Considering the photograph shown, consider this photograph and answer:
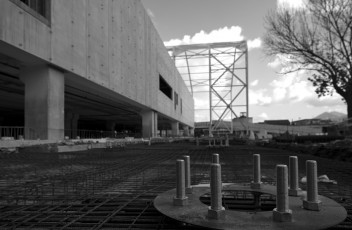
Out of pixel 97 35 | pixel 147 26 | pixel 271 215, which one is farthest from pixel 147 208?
pixel 147 26

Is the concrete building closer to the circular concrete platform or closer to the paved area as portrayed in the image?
the paved area

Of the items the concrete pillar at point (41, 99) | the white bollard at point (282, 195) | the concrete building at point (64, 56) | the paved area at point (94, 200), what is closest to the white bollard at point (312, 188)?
the paved area at point (94, 200)

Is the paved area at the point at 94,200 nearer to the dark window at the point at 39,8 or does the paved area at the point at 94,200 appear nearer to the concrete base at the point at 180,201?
the concrete base at the point at 180,201

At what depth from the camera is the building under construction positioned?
13.0 feet

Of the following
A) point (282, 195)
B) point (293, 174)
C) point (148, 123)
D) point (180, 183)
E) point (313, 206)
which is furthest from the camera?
point (148, 123)

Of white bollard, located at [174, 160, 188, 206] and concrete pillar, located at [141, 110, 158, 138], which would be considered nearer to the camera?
white bollard, located at [174, 160, 188, 206]

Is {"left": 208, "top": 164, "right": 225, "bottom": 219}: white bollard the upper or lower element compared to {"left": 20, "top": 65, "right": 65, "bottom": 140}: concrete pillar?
lower

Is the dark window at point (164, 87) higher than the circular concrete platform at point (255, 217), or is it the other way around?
the dark window at point (164, 87)

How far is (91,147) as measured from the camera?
1870cm

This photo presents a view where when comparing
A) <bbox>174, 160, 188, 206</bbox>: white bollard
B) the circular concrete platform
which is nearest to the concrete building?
<bbox>174, 160, 188, 206</bbox>: white bollard

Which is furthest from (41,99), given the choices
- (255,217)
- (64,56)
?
(255,217)

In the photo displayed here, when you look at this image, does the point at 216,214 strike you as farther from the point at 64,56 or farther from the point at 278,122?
the point at 278,122

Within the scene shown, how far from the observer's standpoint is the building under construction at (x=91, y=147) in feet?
13.0

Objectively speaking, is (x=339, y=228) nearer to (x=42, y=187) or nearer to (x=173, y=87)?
(x=42, y=187)
